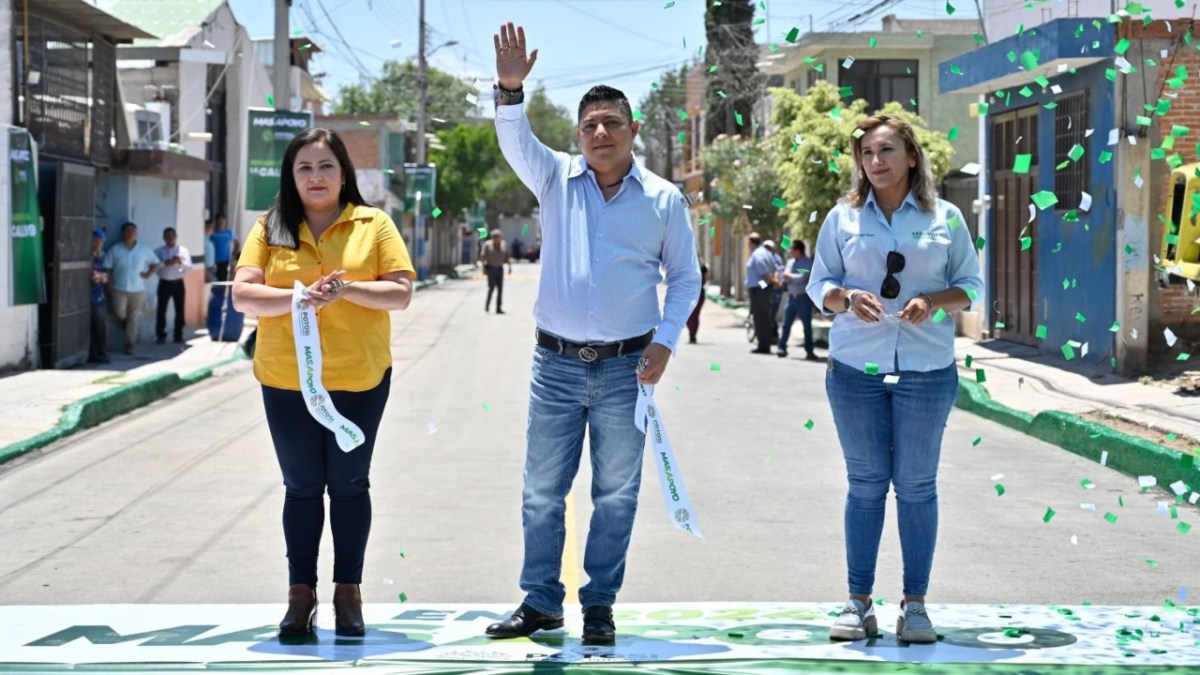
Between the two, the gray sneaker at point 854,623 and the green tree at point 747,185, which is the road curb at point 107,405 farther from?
the green tree at point 747,185

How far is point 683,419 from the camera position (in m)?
14.9

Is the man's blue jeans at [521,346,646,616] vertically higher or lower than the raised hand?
lower

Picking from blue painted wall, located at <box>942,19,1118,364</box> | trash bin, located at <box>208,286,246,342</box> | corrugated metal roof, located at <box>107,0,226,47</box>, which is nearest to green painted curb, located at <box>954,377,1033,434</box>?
blue painted wall, located at <box>942,19,1118,364</box>

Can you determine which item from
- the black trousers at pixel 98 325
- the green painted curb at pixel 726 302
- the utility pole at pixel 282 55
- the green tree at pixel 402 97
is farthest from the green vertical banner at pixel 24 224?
the green tree at pixel 402 97

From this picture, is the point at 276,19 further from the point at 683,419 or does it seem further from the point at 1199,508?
the point at 1199,508

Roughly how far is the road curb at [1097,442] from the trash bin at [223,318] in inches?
485

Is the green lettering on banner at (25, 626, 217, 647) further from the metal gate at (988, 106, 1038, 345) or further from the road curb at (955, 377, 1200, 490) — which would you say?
the metal gate at (988, 106, 1038, 345)

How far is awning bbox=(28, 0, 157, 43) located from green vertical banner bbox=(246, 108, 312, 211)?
2947 millimetres

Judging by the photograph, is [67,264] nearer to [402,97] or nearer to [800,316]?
[800,316]

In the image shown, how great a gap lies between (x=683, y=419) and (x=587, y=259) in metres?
9.39

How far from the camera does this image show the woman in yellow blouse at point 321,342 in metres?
5.57

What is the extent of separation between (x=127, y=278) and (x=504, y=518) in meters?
14.1

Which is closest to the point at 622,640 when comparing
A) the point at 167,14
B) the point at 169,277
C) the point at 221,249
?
the point at 169,277

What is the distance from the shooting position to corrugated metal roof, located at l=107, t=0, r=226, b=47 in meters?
31.1
